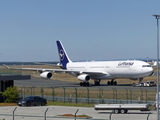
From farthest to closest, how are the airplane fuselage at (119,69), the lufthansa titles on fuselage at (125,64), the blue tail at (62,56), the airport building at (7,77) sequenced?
the blue tail at (62,56) < the lufthansa titles on fuselage at (125,64) < the airplane fuselage at (119,69) < the airport building at (7,77)

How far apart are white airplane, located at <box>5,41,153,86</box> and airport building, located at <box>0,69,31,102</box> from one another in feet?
67.3

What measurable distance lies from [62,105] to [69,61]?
39781 mm

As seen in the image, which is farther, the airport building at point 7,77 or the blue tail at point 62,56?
the blue tail at point 62,56

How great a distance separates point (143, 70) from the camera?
65.9 meters

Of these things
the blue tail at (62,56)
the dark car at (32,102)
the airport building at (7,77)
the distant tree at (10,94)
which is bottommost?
the dark car at (32,102)

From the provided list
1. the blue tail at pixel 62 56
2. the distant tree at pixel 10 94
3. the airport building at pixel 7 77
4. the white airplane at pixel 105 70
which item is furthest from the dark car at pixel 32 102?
the blue tail at pixel 62 56

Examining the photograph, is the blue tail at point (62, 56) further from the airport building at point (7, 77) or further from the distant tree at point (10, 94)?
Result: the distant tree at point (10, 94)

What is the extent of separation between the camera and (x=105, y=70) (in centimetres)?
7325

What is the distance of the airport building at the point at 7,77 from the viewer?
4771cm

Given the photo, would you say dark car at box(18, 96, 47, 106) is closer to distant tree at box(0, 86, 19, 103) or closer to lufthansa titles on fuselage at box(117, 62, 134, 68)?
distant tree at box(0, 86, 19, 103)

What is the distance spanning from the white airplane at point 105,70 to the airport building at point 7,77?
67.3 ft

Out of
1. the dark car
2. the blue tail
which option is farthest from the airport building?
the blue tail

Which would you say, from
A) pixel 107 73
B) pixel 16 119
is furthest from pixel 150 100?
pixel 107 73

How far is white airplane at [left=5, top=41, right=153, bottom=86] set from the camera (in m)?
66.9
